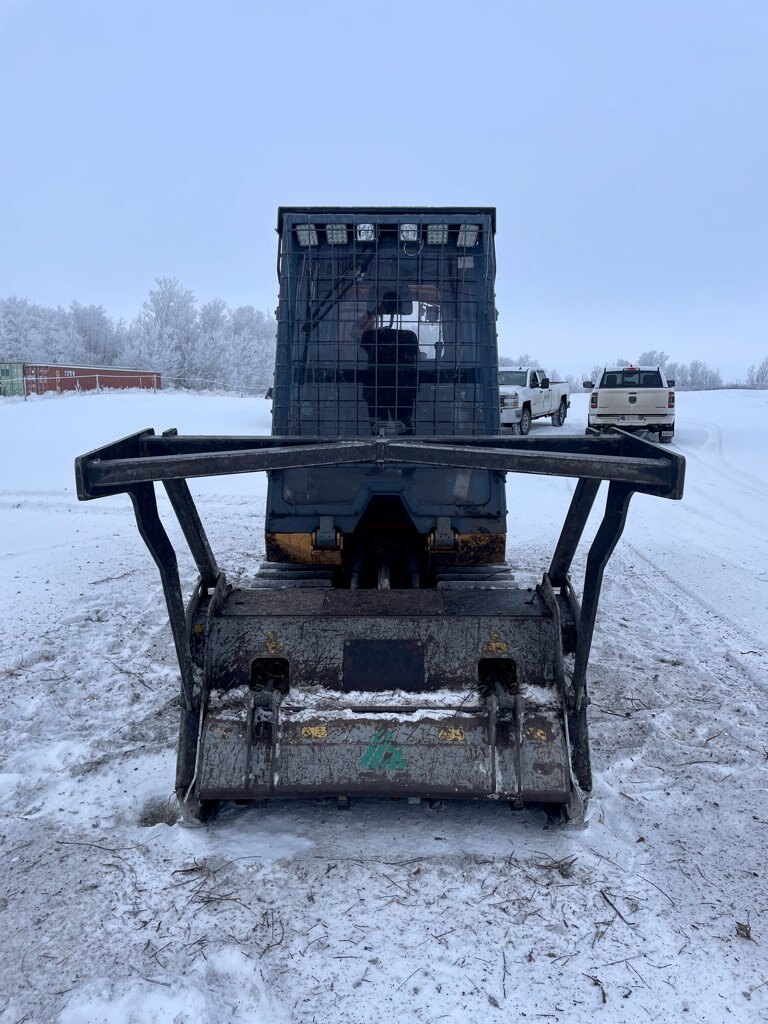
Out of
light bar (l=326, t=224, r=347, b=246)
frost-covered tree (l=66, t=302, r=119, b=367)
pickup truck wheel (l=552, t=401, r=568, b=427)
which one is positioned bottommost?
pickup truck wheel (l=552, t=401, r=568, b=427)

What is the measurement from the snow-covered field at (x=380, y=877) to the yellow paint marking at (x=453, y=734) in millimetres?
426

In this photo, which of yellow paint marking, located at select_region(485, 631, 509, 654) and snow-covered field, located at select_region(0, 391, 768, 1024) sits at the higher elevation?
yellow paint marking, located at select_region(485, 631, 509, 654)

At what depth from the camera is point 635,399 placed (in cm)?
1867

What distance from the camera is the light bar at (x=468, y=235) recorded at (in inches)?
186

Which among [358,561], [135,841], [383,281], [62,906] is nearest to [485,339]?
[383,281]

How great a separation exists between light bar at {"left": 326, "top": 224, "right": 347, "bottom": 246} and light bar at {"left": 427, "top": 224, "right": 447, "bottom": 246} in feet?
1.78

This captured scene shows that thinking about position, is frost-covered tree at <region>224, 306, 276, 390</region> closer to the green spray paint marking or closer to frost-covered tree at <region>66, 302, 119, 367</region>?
frost-covered tree at <region>66, 302, 119, 367</region>

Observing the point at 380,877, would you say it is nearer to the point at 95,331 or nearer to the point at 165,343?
the point at 165,343

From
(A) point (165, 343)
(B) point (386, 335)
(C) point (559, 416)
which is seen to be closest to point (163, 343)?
(A) point (165, 343)

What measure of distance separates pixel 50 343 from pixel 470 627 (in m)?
62.8

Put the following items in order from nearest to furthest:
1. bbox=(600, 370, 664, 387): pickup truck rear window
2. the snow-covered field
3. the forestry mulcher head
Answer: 1. the snow-covered field
2. the forestry mulcher head
3. bbox=(600, 370, 664, 387): pickup truck rear window

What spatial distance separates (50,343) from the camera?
58656mm

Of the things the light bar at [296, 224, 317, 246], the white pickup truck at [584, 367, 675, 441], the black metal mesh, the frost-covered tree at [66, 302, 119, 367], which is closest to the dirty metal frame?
the black metal mesh

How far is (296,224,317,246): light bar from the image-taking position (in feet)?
15.5
